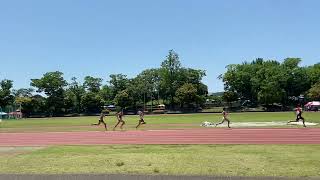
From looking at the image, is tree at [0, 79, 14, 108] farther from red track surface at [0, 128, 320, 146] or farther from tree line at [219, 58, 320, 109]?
red track surface at [0, 128, 320, 146]

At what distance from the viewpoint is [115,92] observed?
13262cm

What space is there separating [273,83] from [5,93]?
62749 millimetres

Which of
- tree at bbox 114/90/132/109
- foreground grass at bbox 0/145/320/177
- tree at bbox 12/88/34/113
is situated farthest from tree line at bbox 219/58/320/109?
foreground grass at bbox 0/145/320/177

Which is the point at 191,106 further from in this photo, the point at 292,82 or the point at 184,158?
the point at 184,158

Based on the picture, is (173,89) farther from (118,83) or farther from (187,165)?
(187,165)

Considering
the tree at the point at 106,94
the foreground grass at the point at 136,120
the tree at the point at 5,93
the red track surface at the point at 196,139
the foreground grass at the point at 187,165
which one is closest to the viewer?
the foreground grass at the point at 187,165

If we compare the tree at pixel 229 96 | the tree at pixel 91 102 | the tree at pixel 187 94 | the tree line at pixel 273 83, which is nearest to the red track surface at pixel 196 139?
the tree line at pixel 273 83

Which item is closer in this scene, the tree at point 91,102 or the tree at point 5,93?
the tree at point 91,102

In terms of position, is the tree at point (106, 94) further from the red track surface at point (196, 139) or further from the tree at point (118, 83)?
the red track surface at point (196, 139)

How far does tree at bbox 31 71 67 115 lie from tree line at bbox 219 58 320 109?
126 feet

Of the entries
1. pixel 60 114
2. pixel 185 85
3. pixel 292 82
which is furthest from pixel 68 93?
pixel 292 82

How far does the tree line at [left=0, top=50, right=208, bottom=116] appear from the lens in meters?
123

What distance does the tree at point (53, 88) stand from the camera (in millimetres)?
123375

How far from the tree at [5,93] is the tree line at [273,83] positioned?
51.3m
